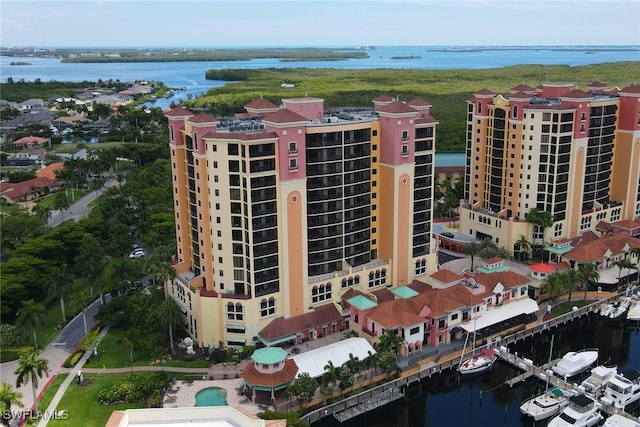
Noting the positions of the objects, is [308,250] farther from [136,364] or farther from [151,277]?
[151,277]

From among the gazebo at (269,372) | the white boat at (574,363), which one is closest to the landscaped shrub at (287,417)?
the gazebo at (269,372)

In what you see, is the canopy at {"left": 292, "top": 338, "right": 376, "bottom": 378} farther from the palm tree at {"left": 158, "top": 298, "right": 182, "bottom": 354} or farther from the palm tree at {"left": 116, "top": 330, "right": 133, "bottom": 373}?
the palm tree at {"left": 116, "top": 330, "right": 133, "bottom": 373}

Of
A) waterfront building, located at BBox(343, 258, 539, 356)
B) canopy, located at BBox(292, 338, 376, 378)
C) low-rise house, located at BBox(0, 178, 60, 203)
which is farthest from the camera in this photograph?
low-rise house, located at BBox(0, 178, 60, 203)

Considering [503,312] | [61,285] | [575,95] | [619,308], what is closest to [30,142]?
[61,285]

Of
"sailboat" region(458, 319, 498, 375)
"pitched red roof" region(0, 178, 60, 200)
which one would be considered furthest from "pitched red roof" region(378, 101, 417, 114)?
"pitched red roof" region(0, 178, 60, 200)

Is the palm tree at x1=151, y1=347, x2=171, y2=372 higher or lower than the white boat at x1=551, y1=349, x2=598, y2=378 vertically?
higher

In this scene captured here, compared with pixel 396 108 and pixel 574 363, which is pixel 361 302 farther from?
pixel 574 363

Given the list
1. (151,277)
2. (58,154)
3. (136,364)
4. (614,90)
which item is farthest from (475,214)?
(58,154)
